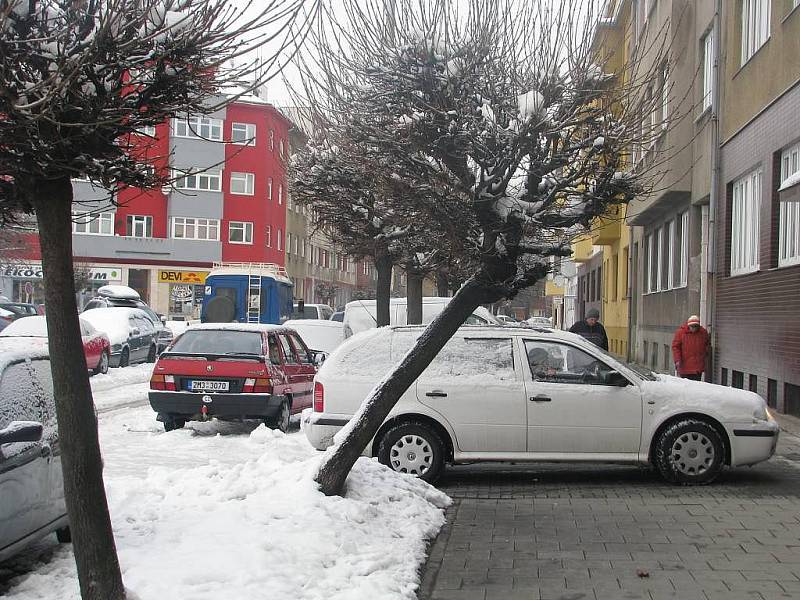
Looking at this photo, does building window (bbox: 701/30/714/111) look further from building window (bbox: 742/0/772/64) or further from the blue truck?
the blue truck

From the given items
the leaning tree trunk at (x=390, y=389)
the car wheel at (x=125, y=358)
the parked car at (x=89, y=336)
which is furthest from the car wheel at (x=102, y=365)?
the leaning tree trunk at (x=390, y=389)

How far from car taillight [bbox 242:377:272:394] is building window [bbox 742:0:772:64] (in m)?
9.93

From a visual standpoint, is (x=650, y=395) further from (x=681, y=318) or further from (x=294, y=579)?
(x=681, y=318)

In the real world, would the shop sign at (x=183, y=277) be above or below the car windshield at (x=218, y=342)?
above

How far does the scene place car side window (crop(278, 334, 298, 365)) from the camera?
573 inches

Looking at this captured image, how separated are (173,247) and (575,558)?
187 feet

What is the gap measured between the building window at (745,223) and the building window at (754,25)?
222 centimetres

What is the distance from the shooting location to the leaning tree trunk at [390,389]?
25.0 ft

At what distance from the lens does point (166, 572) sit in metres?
5.52

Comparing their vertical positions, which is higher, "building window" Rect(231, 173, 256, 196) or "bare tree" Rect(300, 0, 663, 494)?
"building window" Rect(231, 173, 256, 196)

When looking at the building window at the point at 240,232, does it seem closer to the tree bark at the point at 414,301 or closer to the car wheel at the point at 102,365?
the car wheel at the point at 102,365

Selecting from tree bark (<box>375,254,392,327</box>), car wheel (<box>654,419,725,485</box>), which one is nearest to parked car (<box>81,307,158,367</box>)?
tree bark (<box>375,254,392,327</box>)

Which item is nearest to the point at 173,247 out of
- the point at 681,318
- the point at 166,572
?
the point at 681,318

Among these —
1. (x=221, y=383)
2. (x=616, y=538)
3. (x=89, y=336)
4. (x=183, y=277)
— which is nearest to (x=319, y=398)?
(x=221, y=383)
